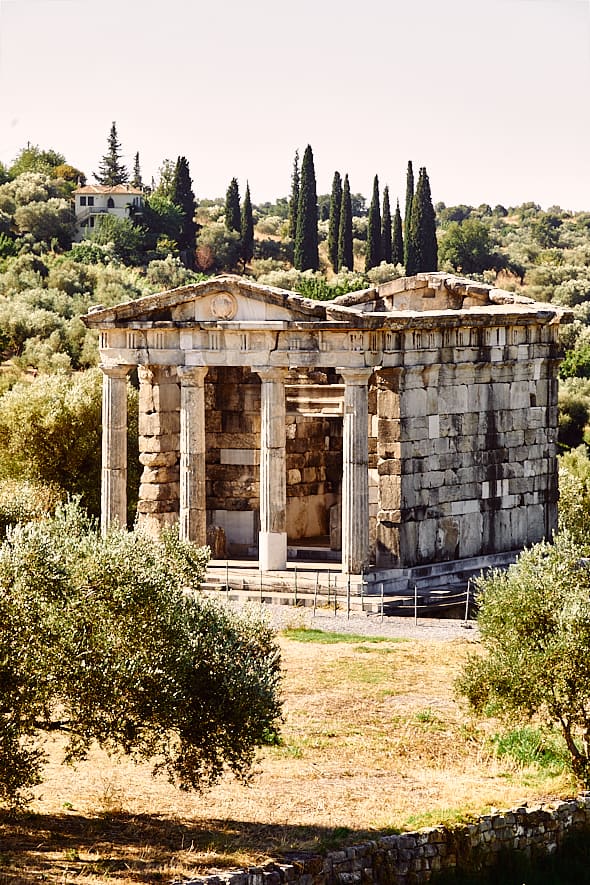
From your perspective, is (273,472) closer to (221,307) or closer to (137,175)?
(221,307)

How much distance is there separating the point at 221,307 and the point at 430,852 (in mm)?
16791

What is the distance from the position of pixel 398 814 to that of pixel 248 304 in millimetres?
15414

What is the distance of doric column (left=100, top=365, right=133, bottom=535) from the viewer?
114 feet

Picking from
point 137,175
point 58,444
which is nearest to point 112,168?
point 137,175

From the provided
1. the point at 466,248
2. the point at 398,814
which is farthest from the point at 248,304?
the point at 466,248

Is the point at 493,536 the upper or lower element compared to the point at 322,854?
upper

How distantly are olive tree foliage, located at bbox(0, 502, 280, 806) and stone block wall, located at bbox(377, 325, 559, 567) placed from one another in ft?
47.6

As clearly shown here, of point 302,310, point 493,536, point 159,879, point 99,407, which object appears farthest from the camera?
point 99,407

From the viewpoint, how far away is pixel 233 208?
92688 millimetres

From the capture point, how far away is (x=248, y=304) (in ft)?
108

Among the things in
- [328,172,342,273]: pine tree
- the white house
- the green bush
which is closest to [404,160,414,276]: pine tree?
[328,172,342,273]: pine tree

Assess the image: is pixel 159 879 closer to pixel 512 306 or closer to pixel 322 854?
pixel 322 854

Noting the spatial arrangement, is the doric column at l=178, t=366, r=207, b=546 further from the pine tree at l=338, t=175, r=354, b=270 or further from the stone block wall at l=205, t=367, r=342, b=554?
the pine tree at l=338, t=175, r=354, b=270

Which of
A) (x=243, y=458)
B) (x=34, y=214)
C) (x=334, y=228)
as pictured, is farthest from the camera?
(x=34, y=214)
